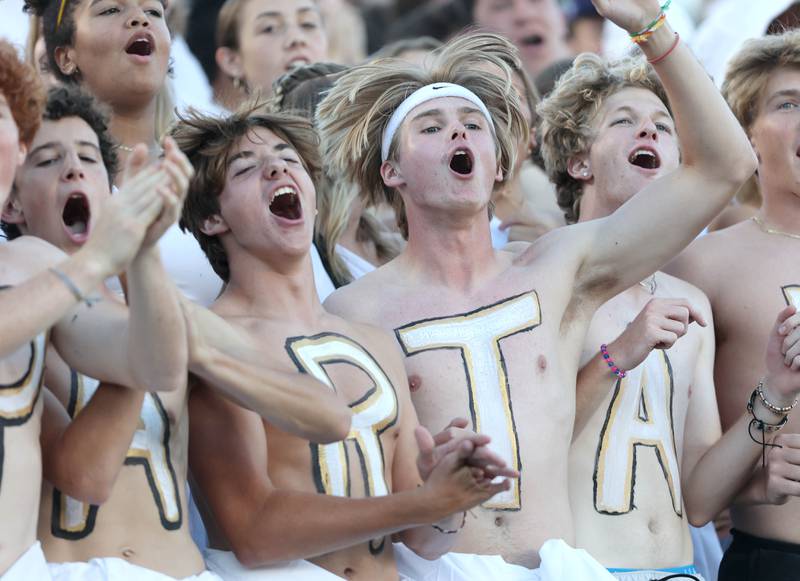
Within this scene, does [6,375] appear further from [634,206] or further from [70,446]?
[634,206]

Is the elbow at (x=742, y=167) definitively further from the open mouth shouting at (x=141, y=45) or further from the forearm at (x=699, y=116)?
the open mouth shouting at (x=141, y=45)

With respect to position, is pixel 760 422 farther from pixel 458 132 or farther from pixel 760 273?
pixel 458 132

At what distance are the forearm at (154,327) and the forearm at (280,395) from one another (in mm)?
176

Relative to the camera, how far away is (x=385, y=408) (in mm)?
4086

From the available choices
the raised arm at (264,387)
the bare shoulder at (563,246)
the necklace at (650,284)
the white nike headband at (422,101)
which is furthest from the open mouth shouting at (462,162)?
the raised arm at (264,387)

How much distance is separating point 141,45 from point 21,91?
153 centimetres

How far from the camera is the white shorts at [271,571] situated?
3895 millimetres

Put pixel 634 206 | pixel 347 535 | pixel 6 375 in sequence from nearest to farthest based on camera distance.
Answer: pixel 6 375
pixel 347 535
pixel 634 206

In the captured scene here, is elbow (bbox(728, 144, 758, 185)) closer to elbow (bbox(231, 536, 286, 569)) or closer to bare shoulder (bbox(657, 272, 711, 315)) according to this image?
bare shoulder (bbox(657, 272, 711, 315))

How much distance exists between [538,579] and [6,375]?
1587 millimetres

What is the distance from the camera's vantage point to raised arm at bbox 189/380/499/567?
3.69 m

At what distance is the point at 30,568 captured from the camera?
3.40 metres

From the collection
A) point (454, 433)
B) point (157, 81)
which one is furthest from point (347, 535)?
point (157, 81)

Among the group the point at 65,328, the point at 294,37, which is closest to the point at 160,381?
the point at 65,328
